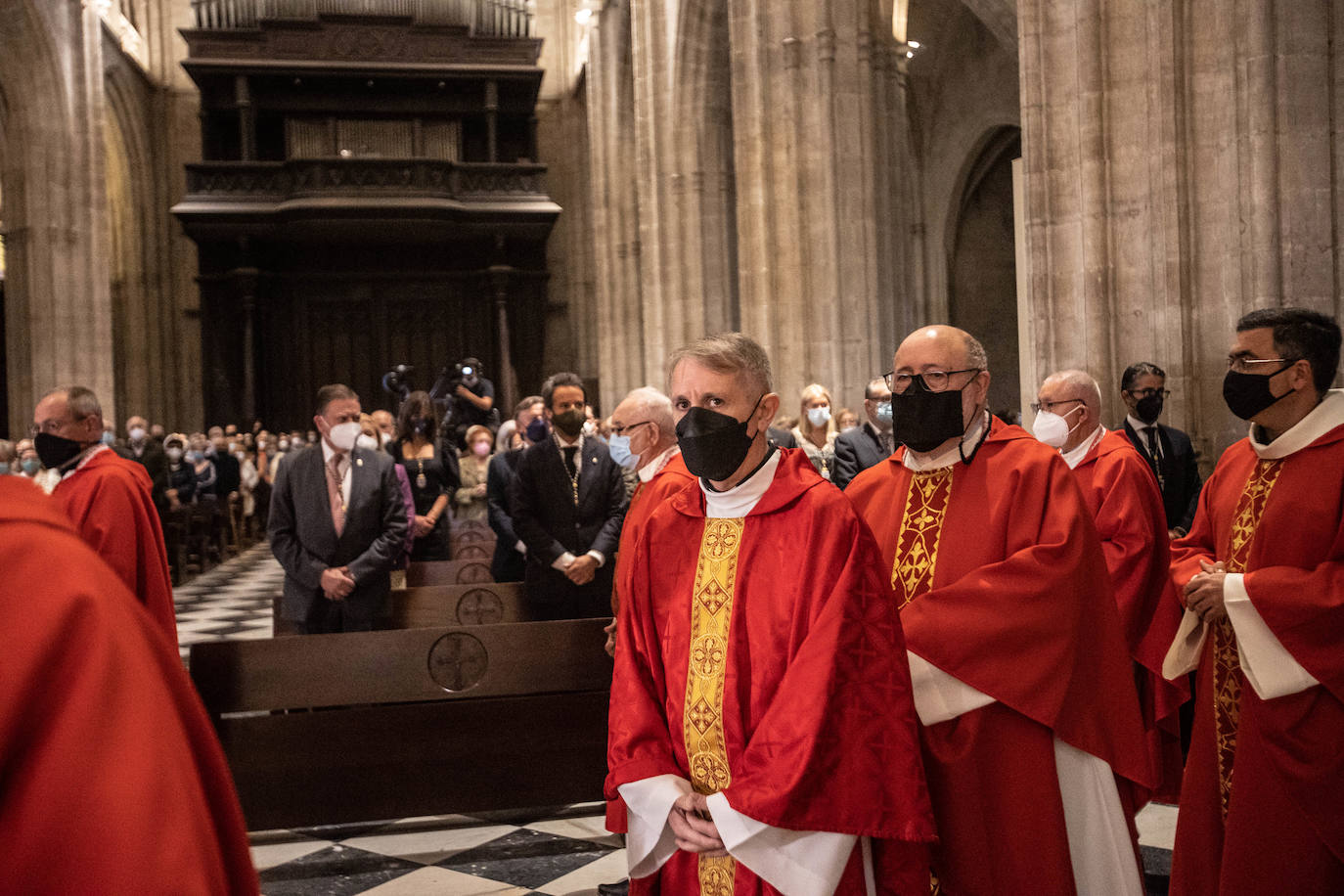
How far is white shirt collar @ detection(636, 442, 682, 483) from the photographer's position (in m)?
4.37

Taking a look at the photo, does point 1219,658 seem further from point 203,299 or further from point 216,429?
point 203,299

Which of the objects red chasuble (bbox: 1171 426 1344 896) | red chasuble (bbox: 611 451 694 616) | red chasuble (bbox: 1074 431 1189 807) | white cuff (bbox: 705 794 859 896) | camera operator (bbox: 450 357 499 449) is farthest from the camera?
camera operator (bbox: 450 357 499 449)

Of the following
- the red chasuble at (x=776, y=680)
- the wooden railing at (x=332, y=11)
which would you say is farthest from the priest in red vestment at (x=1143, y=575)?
the wooden railing at (x=332, y=11)

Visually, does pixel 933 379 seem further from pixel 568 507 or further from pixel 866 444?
pixel 866 444

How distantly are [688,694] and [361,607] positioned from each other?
353cm

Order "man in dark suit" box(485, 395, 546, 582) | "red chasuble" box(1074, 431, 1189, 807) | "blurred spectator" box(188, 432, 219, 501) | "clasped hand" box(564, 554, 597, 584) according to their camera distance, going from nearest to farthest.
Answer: "red chasuble" box(1074, 431, 1189, 807)
"clasped hand" box(564, 554, 597, 584)
"man in dark suit" box(485, 395, 546, 582)
"blurred spectator" box(188, 432, 219, 501)

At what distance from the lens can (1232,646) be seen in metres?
3.28

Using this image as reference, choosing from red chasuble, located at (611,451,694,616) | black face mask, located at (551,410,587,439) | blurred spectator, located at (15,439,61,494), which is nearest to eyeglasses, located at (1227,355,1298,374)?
red chasuble, located at (611,451,694,616)

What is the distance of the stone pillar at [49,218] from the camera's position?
69.7 feet

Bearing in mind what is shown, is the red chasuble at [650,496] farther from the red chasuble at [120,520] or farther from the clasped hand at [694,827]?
the red chasuble at [120,520]

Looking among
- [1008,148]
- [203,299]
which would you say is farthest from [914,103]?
[203,299]

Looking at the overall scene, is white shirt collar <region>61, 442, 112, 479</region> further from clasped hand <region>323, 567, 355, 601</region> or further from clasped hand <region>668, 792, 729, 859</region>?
clasped hand <region>668, 792, 729, 859</region>

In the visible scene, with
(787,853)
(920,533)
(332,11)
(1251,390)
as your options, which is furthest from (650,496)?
(332,11)

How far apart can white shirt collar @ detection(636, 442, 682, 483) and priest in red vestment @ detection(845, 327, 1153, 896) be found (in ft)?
4.93
